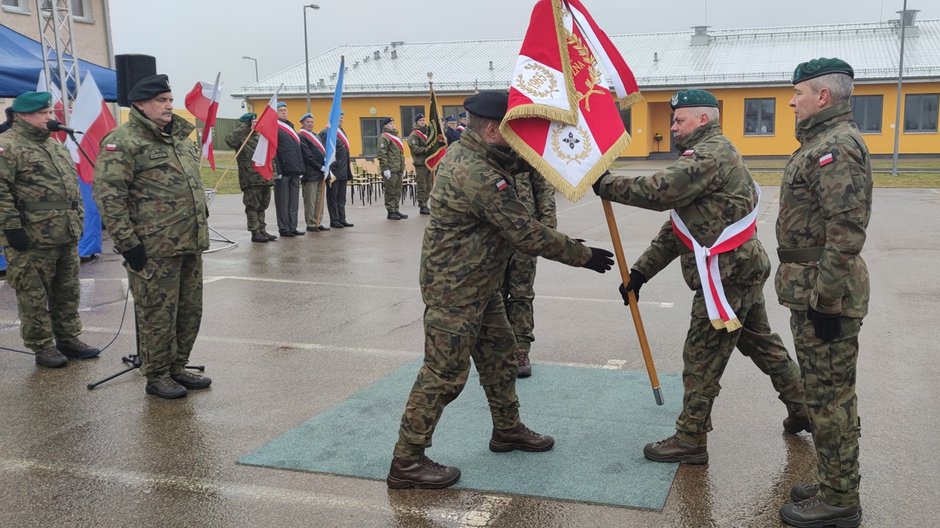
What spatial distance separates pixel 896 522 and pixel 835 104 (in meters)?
1.88

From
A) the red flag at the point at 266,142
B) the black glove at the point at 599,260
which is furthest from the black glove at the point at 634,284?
the red flag at the point at 266,142

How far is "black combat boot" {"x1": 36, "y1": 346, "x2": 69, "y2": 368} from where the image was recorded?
6430mm

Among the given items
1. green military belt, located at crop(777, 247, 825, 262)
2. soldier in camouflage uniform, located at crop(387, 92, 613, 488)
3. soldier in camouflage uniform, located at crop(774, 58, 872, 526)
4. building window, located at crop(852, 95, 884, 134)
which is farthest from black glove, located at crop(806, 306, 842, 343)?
building window, located at crop(852, 95, 884, 134)

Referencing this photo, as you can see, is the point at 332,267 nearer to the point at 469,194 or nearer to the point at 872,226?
the point at 469,194

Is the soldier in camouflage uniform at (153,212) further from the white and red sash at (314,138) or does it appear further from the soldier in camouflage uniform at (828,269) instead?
the white and red sash at (314,138)

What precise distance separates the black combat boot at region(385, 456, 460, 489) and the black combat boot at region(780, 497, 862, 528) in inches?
63.2

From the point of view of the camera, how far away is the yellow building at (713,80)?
35344mm

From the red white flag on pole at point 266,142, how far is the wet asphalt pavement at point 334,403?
2.91 metres

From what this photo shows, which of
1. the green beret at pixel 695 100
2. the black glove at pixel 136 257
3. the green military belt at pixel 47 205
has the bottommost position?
the black glove at pixel 136 257

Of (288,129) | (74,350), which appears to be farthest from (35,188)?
(288,129)

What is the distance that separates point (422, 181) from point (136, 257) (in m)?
12.9

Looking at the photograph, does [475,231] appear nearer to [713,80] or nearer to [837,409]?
[837,409]

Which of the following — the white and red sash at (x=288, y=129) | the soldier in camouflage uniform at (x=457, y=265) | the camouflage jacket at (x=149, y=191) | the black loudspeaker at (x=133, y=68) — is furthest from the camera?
the white and red sash at (x=288, y=129)

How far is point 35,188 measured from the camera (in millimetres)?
6473
